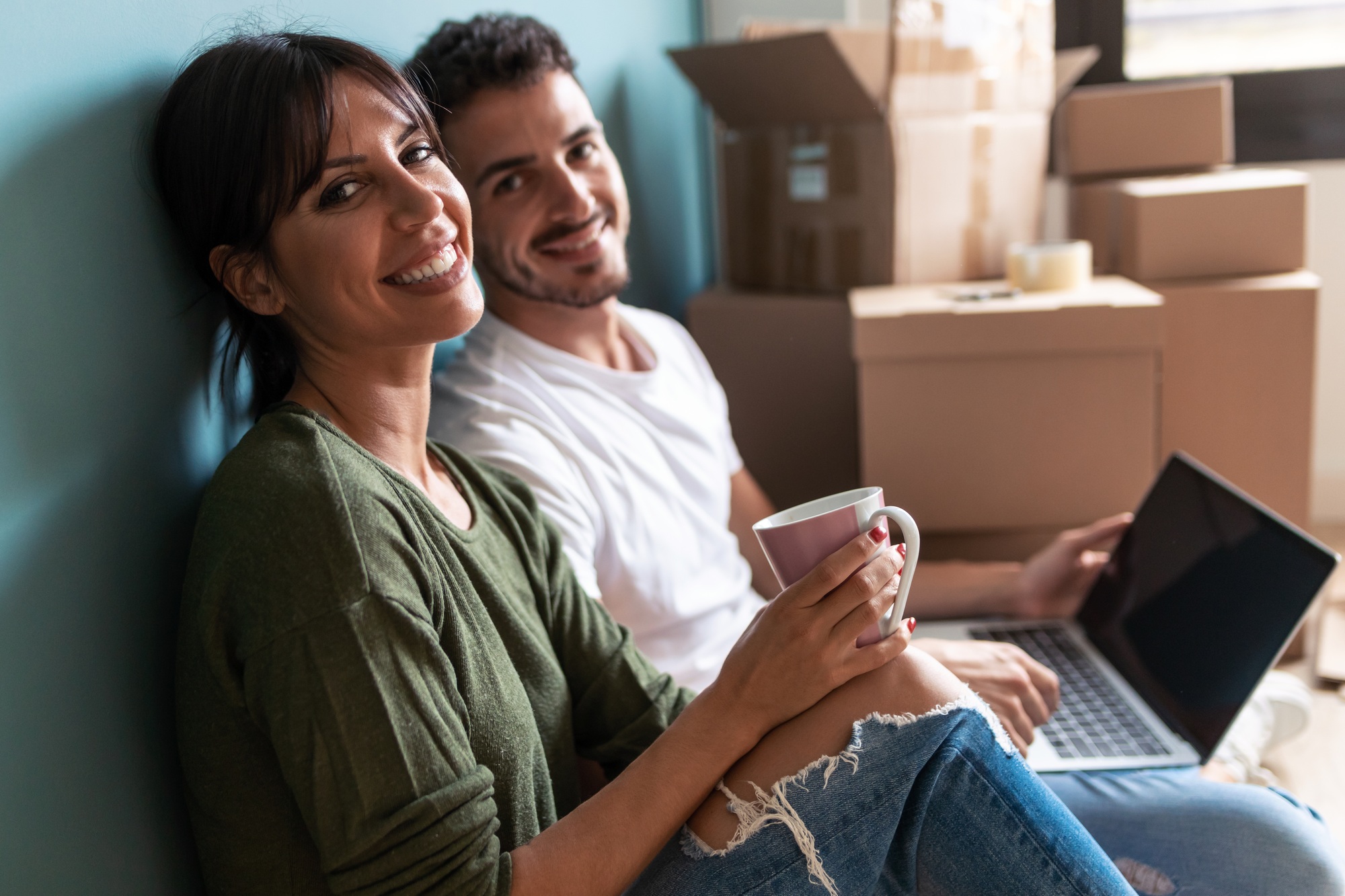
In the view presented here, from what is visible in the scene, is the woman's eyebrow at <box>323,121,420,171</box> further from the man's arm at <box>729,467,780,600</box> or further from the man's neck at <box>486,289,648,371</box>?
the man's arm at <box>729,467,780,600</box>

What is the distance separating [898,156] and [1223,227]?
0.46m

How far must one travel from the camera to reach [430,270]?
807 mm

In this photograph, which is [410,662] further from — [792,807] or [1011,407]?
[1011,407]

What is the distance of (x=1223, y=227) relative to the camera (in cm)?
159

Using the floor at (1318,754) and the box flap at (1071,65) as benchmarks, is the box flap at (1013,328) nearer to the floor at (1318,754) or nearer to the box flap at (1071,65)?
the floor at (1318,754)

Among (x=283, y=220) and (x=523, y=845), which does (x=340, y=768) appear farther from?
(x=283, y=220)

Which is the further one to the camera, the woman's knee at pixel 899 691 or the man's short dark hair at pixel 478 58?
the man's short dark hair at pixel 478 58

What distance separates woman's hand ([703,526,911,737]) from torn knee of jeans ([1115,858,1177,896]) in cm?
36

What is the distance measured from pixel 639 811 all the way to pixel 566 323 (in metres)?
0.64

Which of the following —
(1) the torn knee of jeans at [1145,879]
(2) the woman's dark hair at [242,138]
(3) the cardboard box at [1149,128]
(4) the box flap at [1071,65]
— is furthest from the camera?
(4) the box flap at [1071,65]

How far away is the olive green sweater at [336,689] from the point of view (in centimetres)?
63

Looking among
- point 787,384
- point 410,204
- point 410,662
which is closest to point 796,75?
point 787,384

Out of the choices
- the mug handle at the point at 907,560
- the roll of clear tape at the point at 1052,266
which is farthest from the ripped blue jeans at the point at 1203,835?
the roll of clear tape at the point at 1052,266

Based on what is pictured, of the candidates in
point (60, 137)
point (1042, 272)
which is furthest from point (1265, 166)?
point (60, 137)
